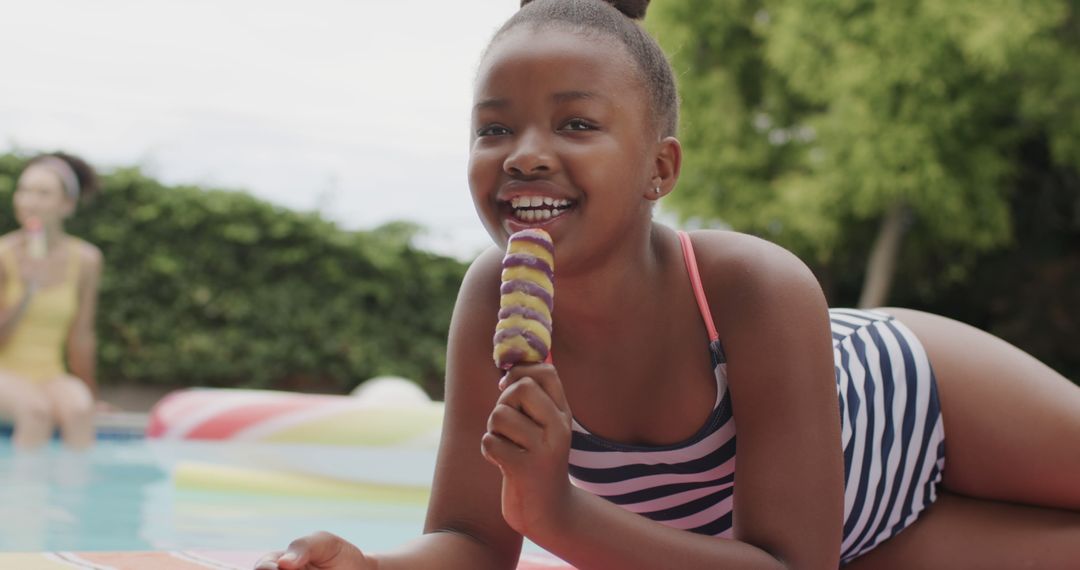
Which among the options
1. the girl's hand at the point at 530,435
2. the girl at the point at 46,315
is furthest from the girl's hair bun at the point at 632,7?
the girl at the point at 46,315

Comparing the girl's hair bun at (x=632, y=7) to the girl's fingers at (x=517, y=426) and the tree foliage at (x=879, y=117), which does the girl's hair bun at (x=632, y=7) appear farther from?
the tree foliage at (x=879, y=117)

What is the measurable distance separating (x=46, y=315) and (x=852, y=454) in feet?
25.2

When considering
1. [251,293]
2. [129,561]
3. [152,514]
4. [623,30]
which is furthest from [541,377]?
[251,293]

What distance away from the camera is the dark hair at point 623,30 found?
207 centimetres

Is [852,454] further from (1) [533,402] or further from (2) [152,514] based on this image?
(2) [152,514]

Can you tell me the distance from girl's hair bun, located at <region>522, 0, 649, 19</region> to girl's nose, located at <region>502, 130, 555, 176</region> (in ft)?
Result: 1.57

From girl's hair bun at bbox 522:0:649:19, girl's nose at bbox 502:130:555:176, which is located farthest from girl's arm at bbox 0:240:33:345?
girl's nose at bbox 502:130:555:176

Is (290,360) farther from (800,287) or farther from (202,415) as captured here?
(800,287)

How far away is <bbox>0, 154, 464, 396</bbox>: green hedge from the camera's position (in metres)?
12.4

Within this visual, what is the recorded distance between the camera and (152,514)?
5.53m

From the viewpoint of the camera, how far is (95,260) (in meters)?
8.91

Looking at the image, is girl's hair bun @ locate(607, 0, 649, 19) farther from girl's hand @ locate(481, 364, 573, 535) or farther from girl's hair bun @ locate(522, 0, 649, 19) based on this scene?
girl's hand @ locate(481, 364, 573, 535)

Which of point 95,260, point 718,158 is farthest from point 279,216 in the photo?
point 718,158

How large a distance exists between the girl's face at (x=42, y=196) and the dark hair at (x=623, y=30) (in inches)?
293
